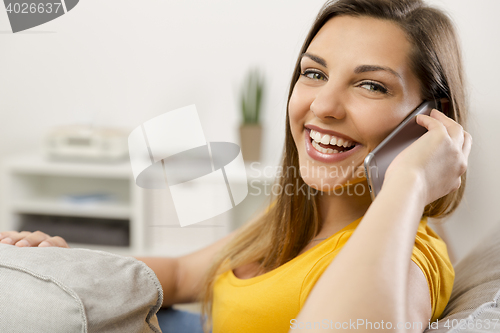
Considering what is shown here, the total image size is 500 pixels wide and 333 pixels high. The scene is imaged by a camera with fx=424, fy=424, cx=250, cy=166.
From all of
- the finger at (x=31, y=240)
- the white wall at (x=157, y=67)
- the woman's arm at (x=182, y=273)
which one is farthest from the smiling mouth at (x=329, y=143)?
the white wall at (x=157, y=67)

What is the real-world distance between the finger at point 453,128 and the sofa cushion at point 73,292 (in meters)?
0.56

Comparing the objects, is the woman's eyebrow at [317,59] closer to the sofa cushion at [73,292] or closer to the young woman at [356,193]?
the young woman at [356,193]

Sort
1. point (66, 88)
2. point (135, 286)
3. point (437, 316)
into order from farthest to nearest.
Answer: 1. point (66, 88)
2. point (437, 316)
3. point (135, 286)

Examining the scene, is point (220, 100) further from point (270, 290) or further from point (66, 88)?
point (270, 290)

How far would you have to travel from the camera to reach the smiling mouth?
858mm

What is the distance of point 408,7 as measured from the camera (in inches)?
33.3

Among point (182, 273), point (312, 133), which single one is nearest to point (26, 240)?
point (182, 273)

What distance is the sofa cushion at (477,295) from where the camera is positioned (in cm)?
62

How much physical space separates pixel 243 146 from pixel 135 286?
5.99ft

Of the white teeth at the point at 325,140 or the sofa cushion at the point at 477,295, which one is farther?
the white teeth at the point at 325,140

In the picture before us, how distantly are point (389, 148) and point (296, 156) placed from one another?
1.07 ft

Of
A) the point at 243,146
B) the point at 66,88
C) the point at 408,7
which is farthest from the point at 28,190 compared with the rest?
the point at 408,7

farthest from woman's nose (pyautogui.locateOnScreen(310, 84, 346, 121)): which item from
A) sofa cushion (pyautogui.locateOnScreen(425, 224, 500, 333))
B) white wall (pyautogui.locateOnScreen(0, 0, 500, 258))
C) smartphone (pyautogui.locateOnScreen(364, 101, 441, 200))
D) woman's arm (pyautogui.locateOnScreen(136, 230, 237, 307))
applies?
white wall (pyautogui.locateOnScreen(0, 0, 500, 258))

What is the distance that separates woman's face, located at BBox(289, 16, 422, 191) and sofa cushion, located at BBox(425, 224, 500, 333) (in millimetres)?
300
